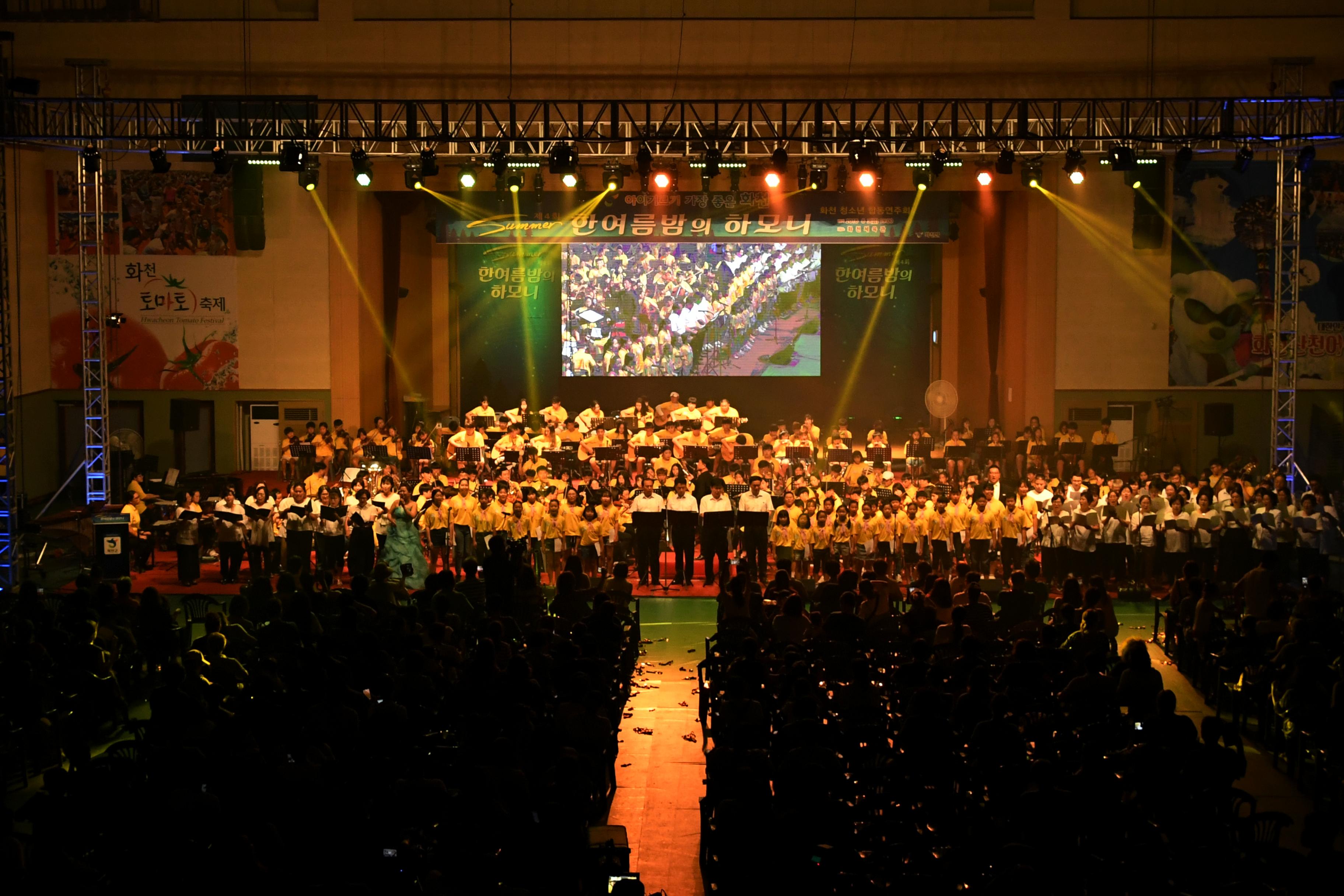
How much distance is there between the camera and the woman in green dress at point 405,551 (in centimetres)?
1755

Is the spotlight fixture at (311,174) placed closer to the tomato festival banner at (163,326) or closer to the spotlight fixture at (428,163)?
the spotlight fixture at (428,163)

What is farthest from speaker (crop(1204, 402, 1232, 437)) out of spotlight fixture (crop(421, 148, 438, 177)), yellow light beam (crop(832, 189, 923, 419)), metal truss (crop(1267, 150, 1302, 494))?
spotlight fixture (crop(421, 148, 438, 177))

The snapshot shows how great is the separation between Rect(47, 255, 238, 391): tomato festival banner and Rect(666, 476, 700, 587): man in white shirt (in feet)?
41.5

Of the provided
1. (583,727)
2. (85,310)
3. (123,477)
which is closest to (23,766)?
(583,727)

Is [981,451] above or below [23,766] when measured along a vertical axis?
above

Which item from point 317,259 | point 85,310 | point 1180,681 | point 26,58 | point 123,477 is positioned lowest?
point 1180,681

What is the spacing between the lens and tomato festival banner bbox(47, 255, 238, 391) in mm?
26734

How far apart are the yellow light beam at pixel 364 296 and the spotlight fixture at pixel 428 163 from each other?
764 cm

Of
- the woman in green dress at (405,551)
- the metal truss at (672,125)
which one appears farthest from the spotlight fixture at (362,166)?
the woman in green dress at (405,551)

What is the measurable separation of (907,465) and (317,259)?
12873 millimetres

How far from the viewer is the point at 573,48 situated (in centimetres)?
2583

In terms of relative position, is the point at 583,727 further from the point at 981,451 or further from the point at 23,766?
the point at 981,451

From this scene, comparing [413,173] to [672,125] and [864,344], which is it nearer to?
[672,125]

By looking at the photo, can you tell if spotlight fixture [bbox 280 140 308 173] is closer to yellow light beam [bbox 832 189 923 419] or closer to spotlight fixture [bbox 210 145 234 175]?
spotlight fixture [bbox 210 145 234 175]
